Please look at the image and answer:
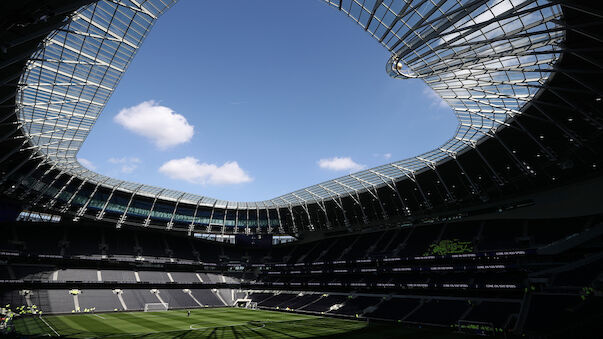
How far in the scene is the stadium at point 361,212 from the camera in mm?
27562

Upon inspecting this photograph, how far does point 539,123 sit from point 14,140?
65121 millimetres

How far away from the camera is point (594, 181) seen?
46062 millimetres

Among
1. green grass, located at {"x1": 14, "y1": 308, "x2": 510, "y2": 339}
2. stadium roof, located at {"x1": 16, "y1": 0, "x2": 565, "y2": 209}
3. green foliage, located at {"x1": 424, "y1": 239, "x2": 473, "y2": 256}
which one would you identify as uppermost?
stadium roof, located at {"x1": 16, "y1": 0, "x2": 565, "y2": 209}

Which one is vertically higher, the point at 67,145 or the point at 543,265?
the point at 67,145

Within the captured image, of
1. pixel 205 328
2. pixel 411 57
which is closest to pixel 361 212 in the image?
pixel 205 328

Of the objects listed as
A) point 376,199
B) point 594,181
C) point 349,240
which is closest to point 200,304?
point 349,240

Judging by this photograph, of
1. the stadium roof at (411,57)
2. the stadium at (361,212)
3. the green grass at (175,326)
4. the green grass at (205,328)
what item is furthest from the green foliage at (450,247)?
the green grass at (175,326)

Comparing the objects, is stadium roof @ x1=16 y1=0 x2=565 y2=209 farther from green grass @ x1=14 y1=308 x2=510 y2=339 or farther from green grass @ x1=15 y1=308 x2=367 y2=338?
green grass @ x1=14 y1=308 x2=510 y2=339

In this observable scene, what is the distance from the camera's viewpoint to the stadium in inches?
1085

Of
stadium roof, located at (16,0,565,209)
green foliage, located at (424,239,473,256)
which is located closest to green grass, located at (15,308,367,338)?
green foliage, located at (424,239,473,256)

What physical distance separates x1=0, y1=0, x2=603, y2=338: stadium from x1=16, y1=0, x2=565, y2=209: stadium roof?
0.71 ft

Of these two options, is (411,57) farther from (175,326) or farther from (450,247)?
(175,326)

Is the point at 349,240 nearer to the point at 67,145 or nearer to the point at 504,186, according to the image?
the point at 504,186

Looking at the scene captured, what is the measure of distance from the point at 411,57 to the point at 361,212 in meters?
46.5
